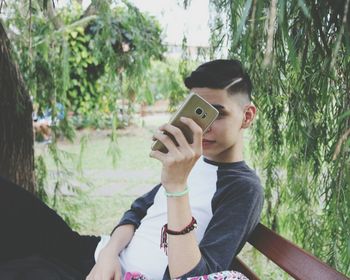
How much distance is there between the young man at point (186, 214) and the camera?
1.16m

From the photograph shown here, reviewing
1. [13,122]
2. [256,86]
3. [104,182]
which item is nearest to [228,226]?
[256,86]

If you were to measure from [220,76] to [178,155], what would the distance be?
35 cm

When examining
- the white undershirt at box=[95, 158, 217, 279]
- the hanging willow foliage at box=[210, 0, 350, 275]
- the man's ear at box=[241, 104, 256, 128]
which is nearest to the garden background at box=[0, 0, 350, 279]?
the hanging willow foliage at box=[210, 0, 350, 275]

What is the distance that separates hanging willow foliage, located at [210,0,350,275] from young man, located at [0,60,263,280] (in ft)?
0.50

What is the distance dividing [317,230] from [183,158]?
988 mm

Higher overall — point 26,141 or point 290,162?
point 290,162

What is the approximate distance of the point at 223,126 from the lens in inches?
53.6

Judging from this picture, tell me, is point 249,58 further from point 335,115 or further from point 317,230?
point 317,230

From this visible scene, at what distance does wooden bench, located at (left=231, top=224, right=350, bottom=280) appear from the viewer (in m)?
1.08

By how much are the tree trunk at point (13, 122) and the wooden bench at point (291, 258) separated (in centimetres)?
157

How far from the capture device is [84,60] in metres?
4.80

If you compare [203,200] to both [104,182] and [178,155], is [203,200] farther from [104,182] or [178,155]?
[104,182]

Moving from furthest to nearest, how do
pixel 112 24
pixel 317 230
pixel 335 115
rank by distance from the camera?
1. pixel 112 24
2. pixel 317 230
3. pixel 335 115

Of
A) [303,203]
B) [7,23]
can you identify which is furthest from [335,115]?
[7,23]
